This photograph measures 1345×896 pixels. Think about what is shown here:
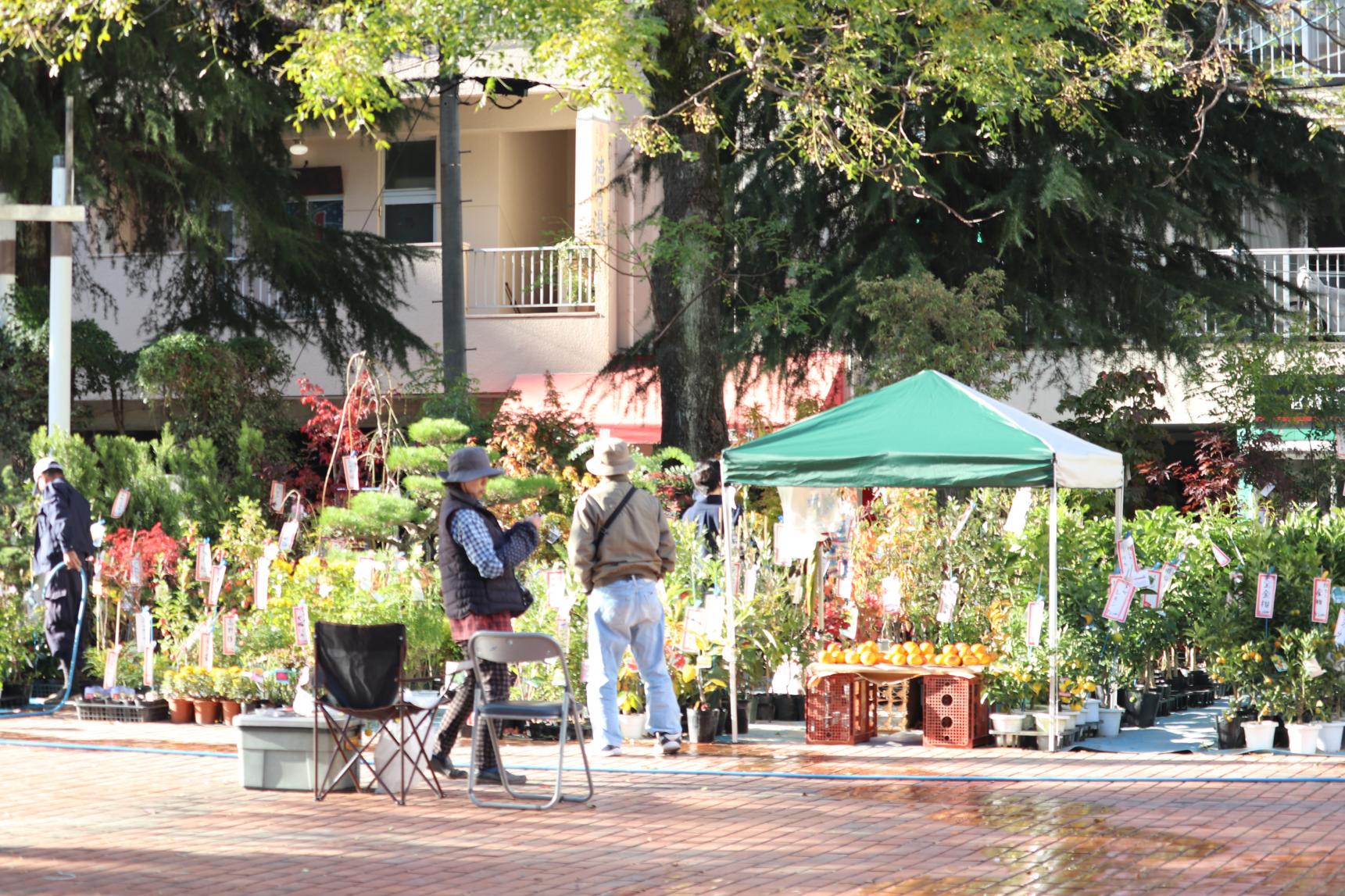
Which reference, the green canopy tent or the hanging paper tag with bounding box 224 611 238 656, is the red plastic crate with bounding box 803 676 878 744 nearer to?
the green canopy tent

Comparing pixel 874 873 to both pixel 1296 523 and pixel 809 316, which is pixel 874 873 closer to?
pixel 1296 523

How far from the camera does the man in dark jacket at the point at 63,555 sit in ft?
43.1

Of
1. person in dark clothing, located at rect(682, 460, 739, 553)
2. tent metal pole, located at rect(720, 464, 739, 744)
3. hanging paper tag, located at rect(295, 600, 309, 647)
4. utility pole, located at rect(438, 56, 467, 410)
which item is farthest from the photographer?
utility pole, located at rect(438, 56, 467, 410)

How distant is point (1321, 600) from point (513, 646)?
188 inches

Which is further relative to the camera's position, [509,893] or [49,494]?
[49,494]

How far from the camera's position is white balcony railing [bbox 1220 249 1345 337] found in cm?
2164

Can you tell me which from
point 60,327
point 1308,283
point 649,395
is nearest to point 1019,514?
point 60,327

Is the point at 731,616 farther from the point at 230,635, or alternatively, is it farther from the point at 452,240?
the point at 452,240

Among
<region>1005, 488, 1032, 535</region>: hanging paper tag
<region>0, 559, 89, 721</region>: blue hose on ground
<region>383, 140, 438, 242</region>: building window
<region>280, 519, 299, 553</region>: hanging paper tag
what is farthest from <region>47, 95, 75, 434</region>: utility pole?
<region>383, 140, 438, 242</region>: building window

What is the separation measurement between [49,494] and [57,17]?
5.67m

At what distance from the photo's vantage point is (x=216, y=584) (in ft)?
40.7

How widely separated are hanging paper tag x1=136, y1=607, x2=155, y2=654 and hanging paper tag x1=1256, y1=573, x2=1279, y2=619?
7.22 m

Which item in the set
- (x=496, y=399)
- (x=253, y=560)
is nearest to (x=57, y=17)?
(x=253, y=560)

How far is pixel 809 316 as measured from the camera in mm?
20922
